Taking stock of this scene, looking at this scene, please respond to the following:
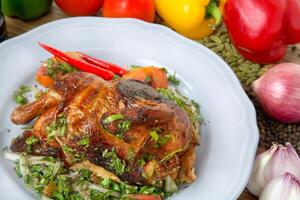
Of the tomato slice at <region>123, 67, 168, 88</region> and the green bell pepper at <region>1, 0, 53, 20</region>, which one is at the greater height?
the tomato slice at <region>123, 67, 168, 88</region>

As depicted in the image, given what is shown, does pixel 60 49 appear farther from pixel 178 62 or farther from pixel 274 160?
pixel 274 160

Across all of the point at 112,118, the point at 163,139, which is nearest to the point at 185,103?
the point at 163,139

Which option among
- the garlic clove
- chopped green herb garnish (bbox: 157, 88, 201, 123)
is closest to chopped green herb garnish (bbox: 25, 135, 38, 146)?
chopped green herb garnish (bbox: 157, 88, 201, 123)

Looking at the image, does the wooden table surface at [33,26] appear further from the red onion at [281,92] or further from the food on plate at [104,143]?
the food on plate at [104,143]

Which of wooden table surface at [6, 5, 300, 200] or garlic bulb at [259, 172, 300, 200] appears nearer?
garlic bulb at [259, 172, 300, 200]

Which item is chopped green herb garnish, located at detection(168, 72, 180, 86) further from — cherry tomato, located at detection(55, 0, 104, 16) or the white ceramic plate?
cherry tomato, located at detection(55, 0, 104, 16)

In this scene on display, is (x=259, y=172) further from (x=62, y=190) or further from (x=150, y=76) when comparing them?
(x=62, y=190)
